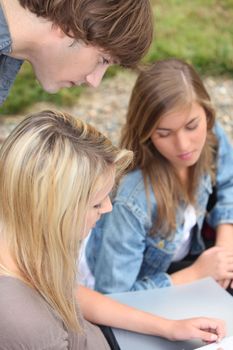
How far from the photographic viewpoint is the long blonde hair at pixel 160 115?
1819mm

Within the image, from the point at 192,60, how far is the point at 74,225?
2991 millimetres

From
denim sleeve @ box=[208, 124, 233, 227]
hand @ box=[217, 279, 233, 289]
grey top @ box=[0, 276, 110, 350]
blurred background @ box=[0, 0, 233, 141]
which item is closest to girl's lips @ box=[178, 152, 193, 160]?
denim sleeve @ box=[208, 124, 233, 227]

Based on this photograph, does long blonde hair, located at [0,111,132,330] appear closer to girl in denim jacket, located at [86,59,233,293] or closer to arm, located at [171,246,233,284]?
girl in denim jacket, located at [86,59,233,293]

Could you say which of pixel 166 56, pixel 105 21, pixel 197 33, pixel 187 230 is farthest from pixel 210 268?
pixel 197 33

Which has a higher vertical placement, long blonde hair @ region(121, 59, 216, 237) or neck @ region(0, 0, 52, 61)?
neck @ region(0, 0, 52, 61)

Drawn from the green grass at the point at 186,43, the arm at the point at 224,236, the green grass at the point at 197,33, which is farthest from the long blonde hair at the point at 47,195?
the green grass at the point at 197,33

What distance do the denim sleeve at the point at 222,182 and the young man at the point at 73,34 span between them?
0.73 m

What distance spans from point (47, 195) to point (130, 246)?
655mm

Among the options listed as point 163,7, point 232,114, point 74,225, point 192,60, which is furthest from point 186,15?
point 74,225

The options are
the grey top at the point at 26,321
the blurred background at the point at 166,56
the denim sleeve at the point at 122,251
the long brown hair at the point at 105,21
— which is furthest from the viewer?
the blurred background at the point at 166,56

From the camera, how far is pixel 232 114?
Answer: 3680 mm

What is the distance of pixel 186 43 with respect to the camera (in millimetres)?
4234

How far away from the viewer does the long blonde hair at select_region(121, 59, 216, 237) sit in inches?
71.6

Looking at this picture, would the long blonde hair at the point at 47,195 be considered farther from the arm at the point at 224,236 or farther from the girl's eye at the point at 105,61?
the arm at the point at 224,236
